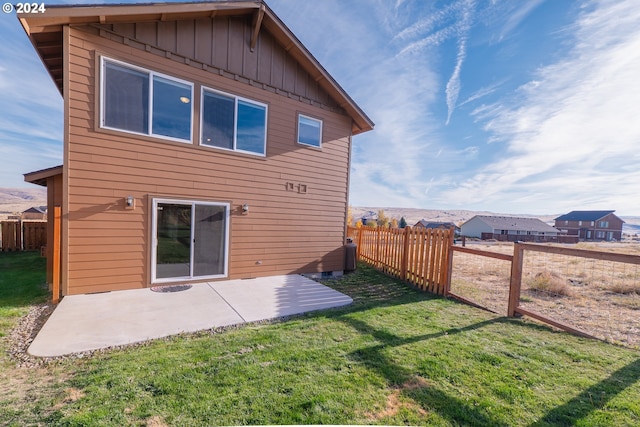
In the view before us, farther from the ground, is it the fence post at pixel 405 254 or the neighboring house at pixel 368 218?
the fence post at pixel 405 254

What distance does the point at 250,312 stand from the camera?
448cm

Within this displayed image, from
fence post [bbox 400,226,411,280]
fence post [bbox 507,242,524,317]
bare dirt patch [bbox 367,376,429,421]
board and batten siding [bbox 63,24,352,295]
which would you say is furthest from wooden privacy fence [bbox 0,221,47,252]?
fence post [bbox 507,242,524,317]

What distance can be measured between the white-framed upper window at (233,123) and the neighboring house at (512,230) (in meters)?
54.4

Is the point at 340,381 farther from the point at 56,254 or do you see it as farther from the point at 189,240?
the point at 56,254

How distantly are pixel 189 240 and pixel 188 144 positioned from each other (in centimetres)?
217

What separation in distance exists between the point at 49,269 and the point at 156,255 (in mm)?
2023

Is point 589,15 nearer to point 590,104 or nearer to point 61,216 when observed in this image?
point 590,104

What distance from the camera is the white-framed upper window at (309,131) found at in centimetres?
742

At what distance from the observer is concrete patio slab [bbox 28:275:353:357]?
332 centimetres

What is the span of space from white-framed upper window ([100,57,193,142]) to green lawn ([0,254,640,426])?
3862 millimetres

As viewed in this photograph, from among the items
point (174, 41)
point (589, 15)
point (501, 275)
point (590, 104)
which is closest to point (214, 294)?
point (174, 41)

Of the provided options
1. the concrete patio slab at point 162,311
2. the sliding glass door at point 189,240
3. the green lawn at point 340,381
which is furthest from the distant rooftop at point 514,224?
the sliding glass door at point 189,240

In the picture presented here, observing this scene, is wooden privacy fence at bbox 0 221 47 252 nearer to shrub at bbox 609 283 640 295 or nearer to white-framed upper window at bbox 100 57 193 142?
white-framed upper window at bbox 100 57 193 142

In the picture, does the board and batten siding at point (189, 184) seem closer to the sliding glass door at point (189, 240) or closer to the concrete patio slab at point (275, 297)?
the sliding glass door at point (189, 240)
